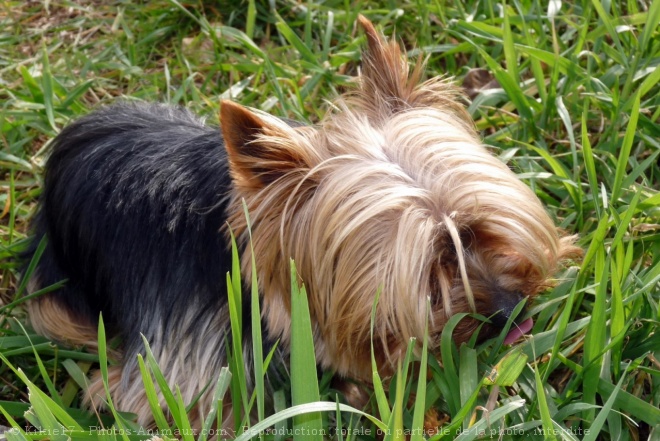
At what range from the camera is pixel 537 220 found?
254 cm

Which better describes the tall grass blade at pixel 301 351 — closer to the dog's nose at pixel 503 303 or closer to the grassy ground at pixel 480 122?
the grassy ground at pixel 480 122

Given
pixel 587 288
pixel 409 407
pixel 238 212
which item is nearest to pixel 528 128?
pixel 587 288

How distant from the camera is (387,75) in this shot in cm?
277

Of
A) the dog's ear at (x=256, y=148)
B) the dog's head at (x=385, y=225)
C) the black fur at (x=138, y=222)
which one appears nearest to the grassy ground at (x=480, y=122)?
the dog's head at (x=385, y=225)

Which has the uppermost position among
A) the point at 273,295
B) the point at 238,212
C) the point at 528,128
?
the point at 238,212

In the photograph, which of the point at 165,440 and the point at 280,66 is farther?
the point at 280,66

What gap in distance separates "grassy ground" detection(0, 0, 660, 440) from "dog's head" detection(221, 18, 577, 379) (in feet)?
0.63

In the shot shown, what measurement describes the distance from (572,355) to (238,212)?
4.37 ft

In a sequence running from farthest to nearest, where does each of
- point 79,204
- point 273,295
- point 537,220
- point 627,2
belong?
1. point 627,2
2. point 79,204
3. point 273,295
4. point 537,220

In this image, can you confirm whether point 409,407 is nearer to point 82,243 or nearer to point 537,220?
point 537,220

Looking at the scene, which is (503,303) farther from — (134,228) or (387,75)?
(134,228)

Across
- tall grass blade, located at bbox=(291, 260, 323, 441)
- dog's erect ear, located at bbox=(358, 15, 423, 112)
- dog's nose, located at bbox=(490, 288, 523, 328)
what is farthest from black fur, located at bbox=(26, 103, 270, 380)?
dog's nose, located at bbox=(490, 288, 523, 328)

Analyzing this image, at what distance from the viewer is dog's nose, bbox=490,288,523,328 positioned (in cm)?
247

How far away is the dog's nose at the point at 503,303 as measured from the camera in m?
2.47
